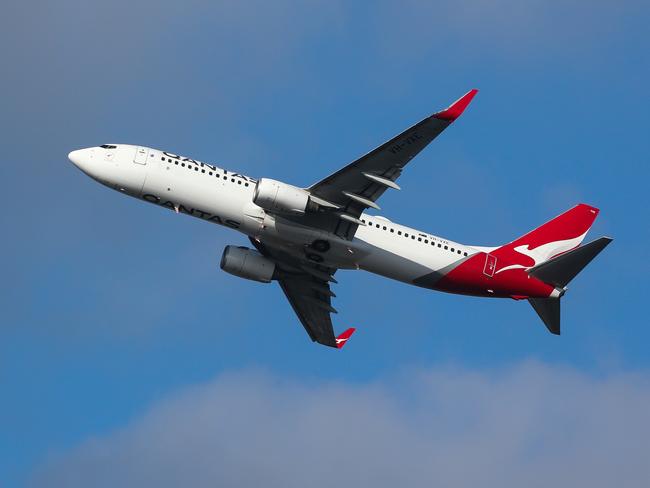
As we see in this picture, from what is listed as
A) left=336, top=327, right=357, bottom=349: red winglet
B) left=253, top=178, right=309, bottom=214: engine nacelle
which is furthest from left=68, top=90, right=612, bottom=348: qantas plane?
left=336, top=327, right=357, bottom=349: red winglet

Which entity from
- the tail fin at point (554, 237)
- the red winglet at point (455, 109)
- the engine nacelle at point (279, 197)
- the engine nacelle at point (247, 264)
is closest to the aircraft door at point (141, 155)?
the engine nacelle at point (279, 197)

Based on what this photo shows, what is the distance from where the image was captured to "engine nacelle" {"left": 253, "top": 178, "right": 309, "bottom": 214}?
2542 inches

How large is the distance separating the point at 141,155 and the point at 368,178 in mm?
13773

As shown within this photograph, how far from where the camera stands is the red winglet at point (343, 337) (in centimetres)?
7856

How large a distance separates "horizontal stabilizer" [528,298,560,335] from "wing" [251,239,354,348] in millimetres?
13102

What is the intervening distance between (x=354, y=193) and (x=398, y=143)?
16.4 feet

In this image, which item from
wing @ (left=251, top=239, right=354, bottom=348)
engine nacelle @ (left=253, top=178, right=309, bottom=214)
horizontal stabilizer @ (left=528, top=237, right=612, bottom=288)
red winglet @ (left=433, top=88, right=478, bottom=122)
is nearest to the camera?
red winglet @ (left=433, top=88, right=478, bottom=122)

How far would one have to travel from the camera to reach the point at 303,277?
7569 cm

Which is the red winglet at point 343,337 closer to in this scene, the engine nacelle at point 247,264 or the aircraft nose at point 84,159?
the engine nacelle at point 247,264

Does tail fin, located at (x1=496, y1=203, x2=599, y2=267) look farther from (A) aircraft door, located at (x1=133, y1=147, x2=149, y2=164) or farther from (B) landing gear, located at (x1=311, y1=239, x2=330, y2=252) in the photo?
(A) aircraft door, located at (x1=133, y1=147, x2=149, y2=164)

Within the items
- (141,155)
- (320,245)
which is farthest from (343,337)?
(141,155)

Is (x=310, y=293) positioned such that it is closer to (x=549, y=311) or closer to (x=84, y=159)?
(x=549, y=311)

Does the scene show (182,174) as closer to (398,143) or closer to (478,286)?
(398,143)

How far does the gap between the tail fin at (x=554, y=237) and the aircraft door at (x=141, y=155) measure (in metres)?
22.7
